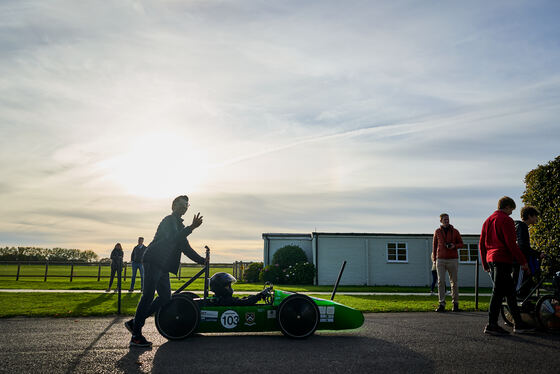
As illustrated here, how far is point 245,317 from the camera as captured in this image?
6.45 m

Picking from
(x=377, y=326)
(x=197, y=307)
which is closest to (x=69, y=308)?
(x=197, y=307)

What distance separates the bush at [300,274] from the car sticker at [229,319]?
1896cm

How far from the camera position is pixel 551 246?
14.1m

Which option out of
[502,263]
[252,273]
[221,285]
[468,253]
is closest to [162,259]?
[221,285]

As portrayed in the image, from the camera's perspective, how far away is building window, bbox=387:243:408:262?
87.1ft

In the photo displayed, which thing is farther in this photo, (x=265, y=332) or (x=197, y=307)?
(x=265, y=332)

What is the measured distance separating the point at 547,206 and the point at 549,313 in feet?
29.9

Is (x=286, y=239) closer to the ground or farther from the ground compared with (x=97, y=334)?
farther from the ground

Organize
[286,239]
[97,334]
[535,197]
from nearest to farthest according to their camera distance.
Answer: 1. [97,334]
2. [535,197]
3. [286,239]

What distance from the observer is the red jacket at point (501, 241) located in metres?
6.69

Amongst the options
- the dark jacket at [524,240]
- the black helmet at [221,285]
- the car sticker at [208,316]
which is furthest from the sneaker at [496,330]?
the car sticker at [208,316]

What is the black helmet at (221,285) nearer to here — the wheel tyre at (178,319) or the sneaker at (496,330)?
the wheel tyre at (178,319)

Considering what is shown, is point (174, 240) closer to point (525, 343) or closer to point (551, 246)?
point (525, 343)

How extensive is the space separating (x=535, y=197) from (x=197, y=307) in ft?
43.9
